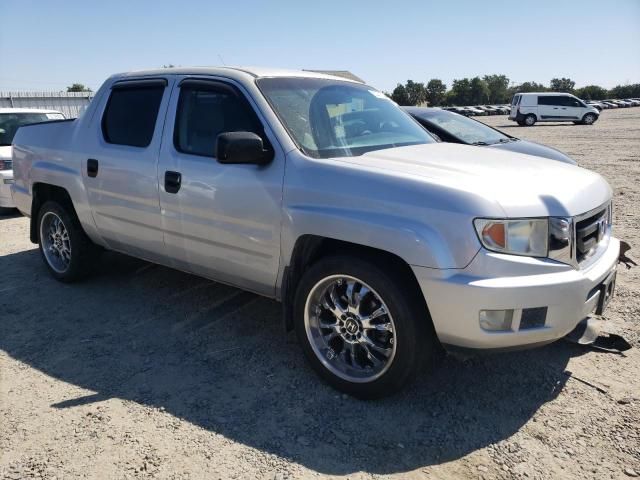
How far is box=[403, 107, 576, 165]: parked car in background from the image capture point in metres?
7.76

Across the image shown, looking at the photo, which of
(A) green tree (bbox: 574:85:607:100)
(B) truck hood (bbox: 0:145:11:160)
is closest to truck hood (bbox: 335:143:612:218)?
(B) truck hood (bbox: 0:145:11:160)

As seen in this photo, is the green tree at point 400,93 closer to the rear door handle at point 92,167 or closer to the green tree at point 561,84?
the green tree at point 561,84

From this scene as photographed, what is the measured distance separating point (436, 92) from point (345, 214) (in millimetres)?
100336

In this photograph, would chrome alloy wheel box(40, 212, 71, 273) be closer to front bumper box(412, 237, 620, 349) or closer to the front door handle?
the front door handle

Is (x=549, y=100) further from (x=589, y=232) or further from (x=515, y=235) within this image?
(x=515, y=235)

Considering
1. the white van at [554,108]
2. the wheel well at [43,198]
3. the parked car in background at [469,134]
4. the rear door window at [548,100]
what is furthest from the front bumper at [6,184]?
the rear door window at [548,100]

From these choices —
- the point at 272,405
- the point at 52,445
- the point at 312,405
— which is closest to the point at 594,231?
the point at 312,405

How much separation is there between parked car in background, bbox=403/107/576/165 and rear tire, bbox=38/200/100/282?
195 inches

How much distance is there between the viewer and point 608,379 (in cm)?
329

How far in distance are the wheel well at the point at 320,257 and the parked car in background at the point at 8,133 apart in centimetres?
619

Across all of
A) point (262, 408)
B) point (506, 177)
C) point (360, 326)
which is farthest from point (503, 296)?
point (262, 408)

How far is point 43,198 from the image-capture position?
533 cm

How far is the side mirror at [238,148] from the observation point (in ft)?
10.2

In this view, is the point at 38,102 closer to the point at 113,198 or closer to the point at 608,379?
the point at 113,198
